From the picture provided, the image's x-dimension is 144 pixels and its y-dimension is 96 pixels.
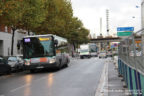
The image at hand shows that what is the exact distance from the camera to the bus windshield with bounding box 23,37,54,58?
865 inches

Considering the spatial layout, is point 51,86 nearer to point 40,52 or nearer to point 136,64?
point 136,64

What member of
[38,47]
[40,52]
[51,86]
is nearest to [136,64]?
[51,86]

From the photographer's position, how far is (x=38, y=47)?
22.0m

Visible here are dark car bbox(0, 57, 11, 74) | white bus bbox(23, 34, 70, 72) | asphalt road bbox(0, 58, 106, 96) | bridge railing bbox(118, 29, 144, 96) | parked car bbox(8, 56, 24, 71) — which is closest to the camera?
bridge railing bbox(118, 29, 144, 96)

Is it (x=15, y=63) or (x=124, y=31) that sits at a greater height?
(x=124, y=31)

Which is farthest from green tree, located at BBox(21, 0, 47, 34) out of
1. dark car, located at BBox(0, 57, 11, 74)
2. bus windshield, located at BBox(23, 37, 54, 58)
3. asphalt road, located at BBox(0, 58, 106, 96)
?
asphalt road, located at BBox(0, 58, 106, 96)

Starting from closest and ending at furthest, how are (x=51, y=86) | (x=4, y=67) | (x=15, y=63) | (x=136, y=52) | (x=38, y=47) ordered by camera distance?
1. (x=136, y=52)
2. (x=51, y=86)
3. (x=4, y=67)
4. (x=38, y=47)
5. (x=15, y=63)

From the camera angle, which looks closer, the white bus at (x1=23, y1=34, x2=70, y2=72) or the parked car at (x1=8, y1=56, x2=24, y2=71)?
the white bus at (x1=23, y1=34, x2=70, y2=72)

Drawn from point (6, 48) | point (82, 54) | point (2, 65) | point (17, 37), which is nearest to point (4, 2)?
point (2, 65)

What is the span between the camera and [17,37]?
49125 mm

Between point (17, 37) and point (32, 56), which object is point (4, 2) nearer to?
point (32, 56)

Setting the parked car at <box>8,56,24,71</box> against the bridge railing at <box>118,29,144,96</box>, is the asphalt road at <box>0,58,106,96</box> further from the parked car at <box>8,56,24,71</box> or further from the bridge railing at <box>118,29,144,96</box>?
the parked car at <box>8,56,24,71</box>

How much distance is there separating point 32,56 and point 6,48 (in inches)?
938

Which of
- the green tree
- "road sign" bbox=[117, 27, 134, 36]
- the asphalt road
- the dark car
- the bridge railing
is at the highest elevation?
the green tree
